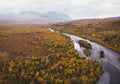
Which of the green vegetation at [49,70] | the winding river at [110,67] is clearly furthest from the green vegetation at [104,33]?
the green vegetation at [49,70]

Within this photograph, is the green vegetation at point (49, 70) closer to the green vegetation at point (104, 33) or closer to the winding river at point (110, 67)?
the winding river at point (110, 67)

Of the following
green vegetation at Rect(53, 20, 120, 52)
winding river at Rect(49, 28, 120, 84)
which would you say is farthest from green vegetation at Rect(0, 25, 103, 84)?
green vegetation at Rect(53, 20, 120, 52)

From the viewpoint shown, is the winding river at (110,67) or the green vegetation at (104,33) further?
the green vegetation at (104,33)

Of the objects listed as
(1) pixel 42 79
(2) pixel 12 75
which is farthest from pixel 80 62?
(2) pixel 12 75

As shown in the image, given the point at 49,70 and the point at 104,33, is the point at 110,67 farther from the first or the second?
the point at 104,33

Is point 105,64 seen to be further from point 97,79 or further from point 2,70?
point 2,70

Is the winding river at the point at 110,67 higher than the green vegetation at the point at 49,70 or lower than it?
lower

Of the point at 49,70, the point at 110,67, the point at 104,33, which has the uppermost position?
the point at 104,33

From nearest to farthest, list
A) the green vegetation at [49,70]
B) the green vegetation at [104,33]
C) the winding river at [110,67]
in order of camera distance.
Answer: the green vegetation at [49,70] < the winding river at [110,67] < the green vegetation at [104,33]

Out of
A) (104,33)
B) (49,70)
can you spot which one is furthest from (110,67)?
(104,33)

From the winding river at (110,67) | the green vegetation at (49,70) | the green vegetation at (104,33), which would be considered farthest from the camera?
the green vegetation at (104,33)

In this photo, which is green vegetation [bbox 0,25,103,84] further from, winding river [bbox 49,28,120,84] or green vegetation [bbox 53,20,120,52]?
green vegetation [bbox 53,20,120,52]

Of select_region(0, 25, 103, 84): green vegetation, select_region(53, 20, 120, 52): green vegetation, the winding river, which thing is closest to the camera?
select_region(0, 25, 103, 84): green vegetation
